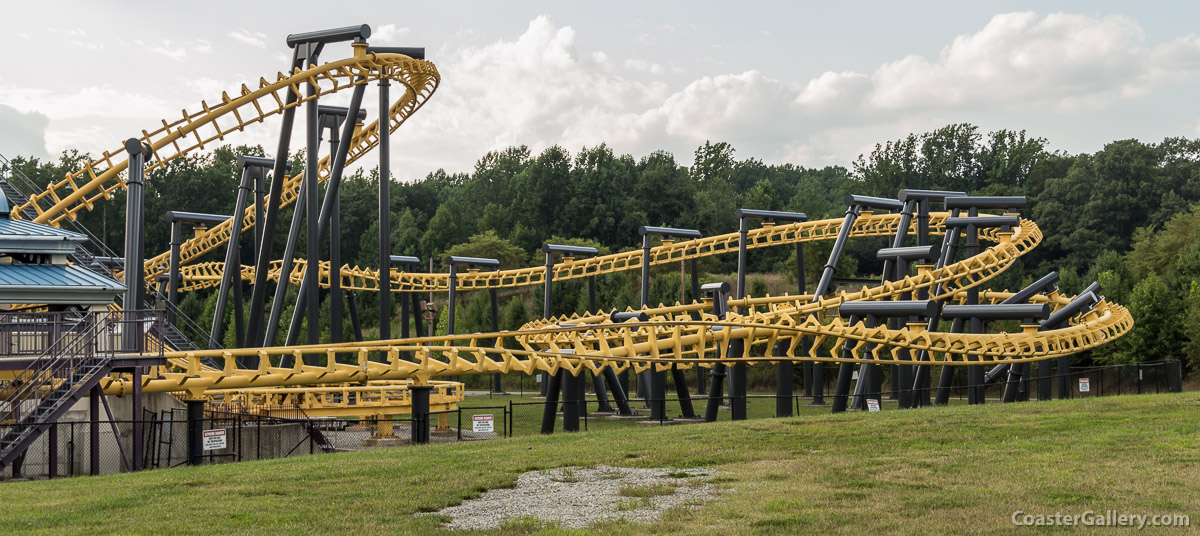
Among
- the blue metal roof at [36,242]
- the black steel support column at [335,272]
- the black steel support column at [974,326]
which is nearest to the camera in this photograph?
the blue metal roof at [36,242]

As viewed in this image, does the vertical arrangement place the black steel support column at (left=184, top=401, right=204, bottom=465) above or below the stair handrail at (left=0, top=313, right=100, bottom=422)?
below

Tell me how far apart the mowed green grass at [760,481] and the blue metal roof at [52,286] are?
241 inches

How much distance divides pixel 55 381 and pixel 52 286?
307 centimetres

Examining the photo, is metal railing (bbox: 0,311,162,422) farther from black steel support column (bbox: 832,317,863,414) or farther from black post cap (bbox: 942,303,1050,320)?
black post cap (bbox: 942,303,1050,320)

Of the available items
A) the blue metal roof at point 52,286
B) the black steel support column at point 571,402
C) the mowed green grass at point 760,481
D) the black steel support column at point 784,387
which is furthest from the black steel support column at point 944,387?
the blue metal roof at point 52,286

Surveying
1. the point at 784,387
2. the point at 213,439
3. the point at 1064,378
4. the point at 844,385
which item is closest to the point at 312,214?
the point at 213,439

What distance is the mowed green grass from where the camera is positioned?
11.8m

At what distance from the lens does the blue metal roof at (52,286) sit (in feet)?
69.4

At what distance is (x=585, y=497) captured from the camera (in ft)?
44.1

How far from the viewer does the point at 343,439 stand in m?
25.8

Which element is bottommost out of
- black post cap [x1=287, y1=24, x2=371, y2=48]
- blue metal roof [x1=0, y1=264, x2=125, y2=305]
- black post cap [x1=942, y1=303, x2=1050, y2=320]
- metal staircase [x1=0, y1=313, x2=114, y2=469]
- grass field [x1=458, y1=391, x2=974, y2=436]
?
grass field [x1=458, y1=391, x2=974, y2=436]

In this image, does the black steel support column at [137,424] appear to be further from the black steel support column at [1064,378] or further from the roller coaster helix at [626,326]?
the black steel support column at [1064,378]

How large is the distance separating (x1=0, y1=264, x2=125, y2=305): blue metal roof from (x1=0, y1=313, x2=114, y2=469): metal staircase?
2.07 metres

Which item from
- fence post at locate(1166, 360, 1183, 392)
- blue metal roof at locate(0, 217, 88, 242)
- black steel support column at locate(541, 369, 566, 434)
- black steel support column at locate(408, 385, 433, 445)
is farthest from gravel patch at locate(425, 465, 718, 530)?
fence post at locate(1166, 360, 1183, 392)
